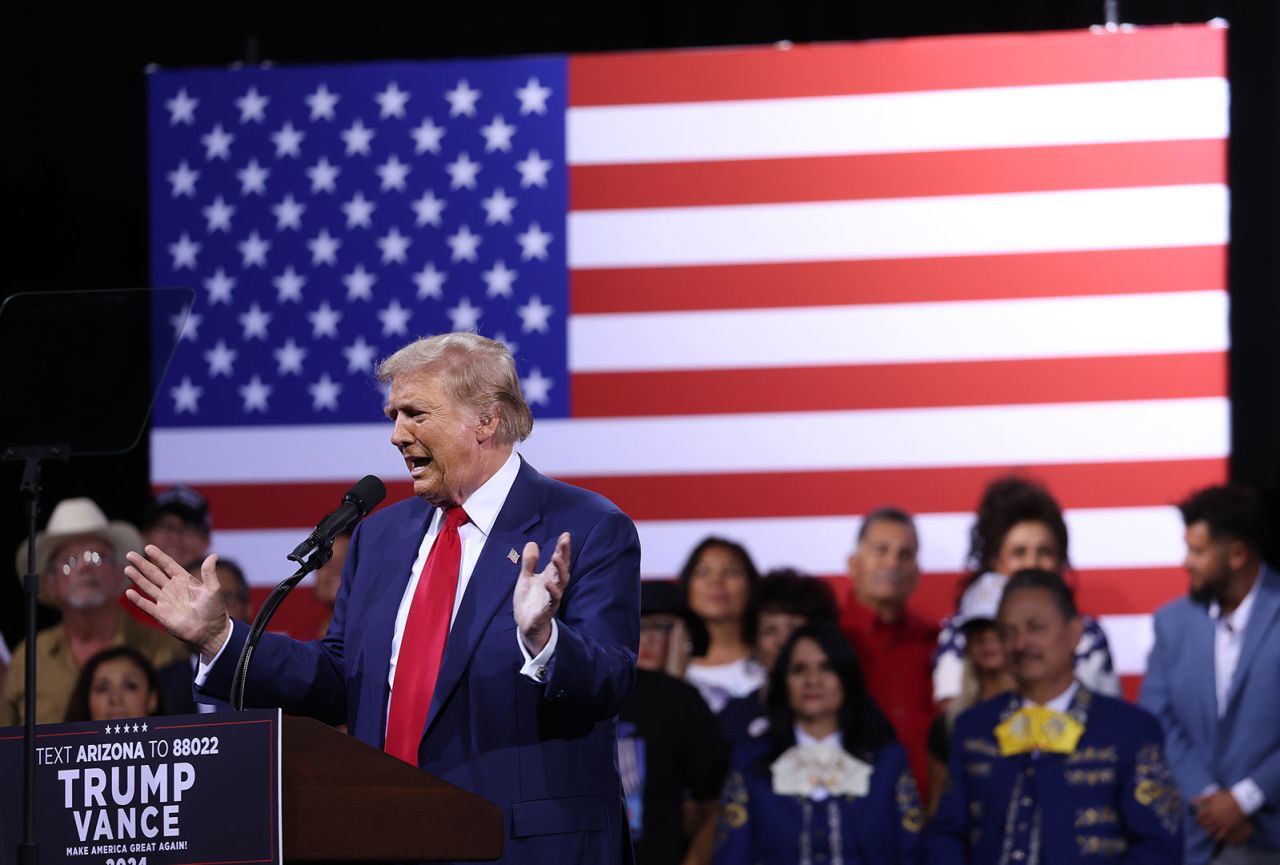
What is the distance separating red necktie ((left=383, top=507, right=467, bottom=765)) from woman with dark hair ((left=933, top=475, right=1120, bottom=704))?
253 centimetres

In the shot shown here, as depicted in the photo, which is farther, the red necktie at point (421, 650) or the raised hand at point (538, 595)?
the red necktie at point (421, 650)

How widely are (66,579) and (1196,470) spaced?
11.4 ft

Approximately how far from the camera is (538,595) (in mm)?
2119

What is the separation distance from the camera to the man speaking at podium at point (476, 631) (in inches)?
89.4

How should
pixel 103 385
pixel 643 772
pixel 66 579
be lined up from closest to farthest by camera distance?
pixel 103 385 < pixel 643 772 < pixel 66 579

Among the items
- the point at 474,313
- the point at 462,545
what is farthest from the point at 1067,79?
the point at 462,545

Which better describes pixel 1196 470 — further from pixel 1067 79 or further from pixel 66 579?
pixel 66 579

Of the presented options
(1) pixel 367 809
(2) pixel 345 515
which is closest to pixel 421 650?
(2) pixel 345 515

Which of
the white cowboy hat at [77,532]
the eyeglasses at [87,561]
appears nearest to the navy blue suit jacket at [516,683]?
the eyeglasses at [87,561]

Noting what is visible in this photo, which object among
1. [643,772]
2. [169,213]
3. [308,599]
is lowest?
[643,772]

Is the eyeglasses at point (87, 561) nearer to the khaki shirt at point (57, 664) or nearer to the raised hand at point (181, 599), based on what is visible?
the khaki shirt at point (57, 664)

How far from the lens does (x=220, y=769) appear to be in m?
2.05

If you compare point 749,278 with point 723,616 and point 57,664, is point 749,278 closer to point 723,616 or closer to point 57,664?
point 723,616

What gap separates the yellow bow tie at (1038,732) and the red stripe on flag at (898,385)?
68.5 inches
